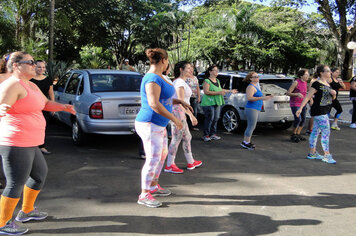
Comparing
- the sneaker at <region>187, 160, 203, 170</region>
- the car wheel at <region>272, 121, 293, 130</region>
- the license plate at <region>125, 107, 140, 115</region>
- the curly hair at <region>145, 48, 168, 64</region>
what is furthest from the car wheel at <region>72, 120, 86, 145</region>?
the car wheel at <region>272, 121, 293, 130</region>

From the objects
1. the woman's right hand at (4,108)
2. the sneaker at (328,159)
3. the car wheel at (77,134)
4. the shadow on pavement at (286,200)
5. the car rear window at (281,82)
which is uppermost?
the car rear window at (281,82)

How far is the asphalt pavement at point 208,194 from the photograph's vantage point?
3650 mm

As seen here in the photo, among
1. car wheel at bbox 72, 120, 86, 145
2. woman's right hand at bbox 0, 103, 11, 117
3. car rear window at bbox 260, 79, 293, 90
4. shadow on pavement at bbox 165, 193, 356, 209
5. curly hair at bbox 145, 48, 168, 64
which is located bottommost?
shadow on pavement at bbox 165, 193, 356, 209

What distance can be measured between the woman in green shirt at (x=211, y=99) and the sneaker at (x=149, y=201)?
13.1ft

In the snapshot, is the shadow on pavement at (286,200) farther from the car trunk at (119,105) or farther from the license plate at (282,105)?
the license plate at (282,105)

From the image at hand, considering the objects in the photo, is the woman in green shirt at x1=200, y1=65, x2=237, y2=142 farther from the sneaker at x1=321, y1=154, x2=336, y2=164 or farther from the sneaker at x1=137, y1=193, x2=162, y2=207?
the sneaker at x1=137, y1=193, x2=162, y2=207

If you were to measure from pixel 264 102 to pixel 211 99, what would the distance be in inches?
56.6

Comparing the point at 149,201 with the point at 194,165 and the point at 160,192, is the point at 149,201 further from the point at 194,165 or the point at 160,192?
the point at 194,165

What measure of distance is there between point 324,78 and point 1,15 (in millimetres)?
17990

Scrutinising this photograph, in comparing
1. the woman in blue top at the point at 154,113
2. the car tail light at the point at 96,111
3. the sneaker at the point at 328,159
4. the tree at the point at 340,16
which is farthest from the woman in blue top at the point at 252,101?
the tree at the point at 340,16

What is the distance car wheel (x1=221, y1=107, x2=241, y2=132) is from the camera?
354 inches

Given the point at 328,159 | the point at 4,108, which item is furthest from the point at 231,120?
the point at 4,108

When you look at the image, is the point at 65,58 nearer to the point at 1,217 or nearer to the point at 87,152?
the point at 87,152

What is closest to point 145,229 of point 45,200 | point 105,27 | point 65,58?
point 45,200
